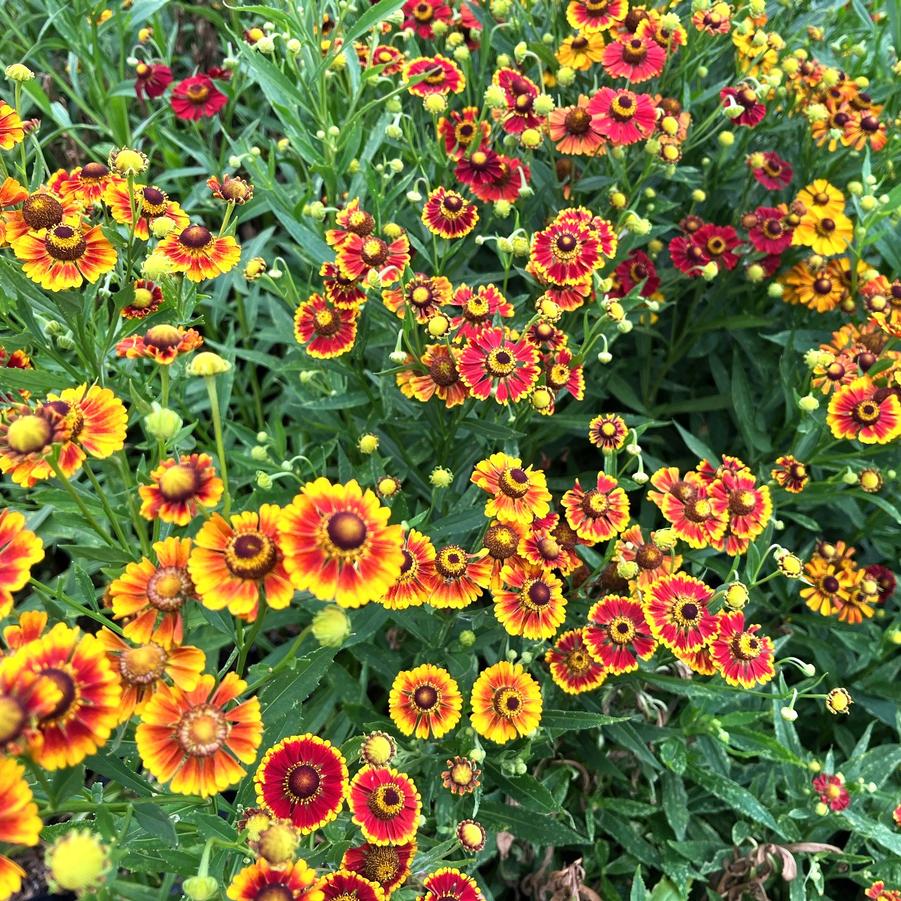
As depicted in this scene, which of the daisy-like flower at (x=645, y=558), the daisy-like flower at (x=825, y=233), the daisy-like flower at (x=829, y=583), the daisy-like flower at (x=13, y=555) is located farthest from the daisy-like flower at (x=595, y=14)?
the daisy-like flower at (x=13, y=555)

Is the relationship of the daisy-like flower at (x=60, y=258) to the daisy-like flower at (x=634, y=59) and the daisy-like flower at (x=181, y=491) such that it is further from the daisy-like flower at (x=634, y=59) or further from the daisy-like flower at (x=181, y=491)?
the daisy-like flower at (x=634, y=59)

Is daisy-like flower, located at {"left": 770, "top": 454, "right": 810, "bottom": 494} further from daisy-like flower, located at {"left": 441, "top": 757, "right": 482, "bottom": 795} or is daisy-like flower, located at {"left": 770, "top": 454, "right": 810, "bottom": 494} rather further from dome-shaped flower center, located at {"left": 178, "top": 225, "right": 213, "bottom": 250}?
dome-shaped flower center, located at {"left": 178, "top": 225, "right": 213, "bottom": 250}

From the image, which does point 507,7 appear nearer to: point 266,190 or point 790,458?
point 266,190

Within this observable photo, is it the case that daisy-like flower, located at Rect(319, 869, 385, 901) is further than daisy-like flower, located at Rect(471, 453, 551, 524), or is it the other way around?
daisy-like flower, located at Rect(471, 453, 551, 524)

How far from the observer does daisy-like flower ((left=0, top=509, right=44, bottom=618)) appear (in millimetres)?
1076

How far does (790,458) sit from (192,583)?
60.6 inches

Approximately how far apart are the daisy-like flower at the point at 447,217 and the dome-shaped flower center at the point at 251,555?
3.44ft

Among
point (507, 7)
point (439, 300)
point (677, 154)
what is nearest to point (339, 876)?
point (439, 300)

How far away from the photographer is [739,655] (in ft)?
5.34

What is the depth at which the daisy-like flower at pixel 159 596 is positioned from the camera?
1.18 m

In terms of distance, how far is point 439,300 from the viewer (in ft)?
5.88

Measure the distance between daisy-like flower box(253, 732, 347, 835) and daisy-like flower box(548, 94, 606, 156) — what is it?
1.55m

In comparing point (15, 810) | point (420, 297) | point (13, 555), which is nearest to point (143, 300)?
point (420, 297)

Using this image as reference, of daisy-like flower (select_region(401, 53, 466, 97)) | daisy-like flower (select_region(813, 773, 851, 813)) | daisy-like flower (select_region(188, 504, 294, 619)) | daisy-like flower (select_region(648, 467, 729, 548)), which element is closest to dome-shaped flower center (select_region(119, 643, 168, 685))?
daisy-like flower (select_region(188, 504, 294, 619))
